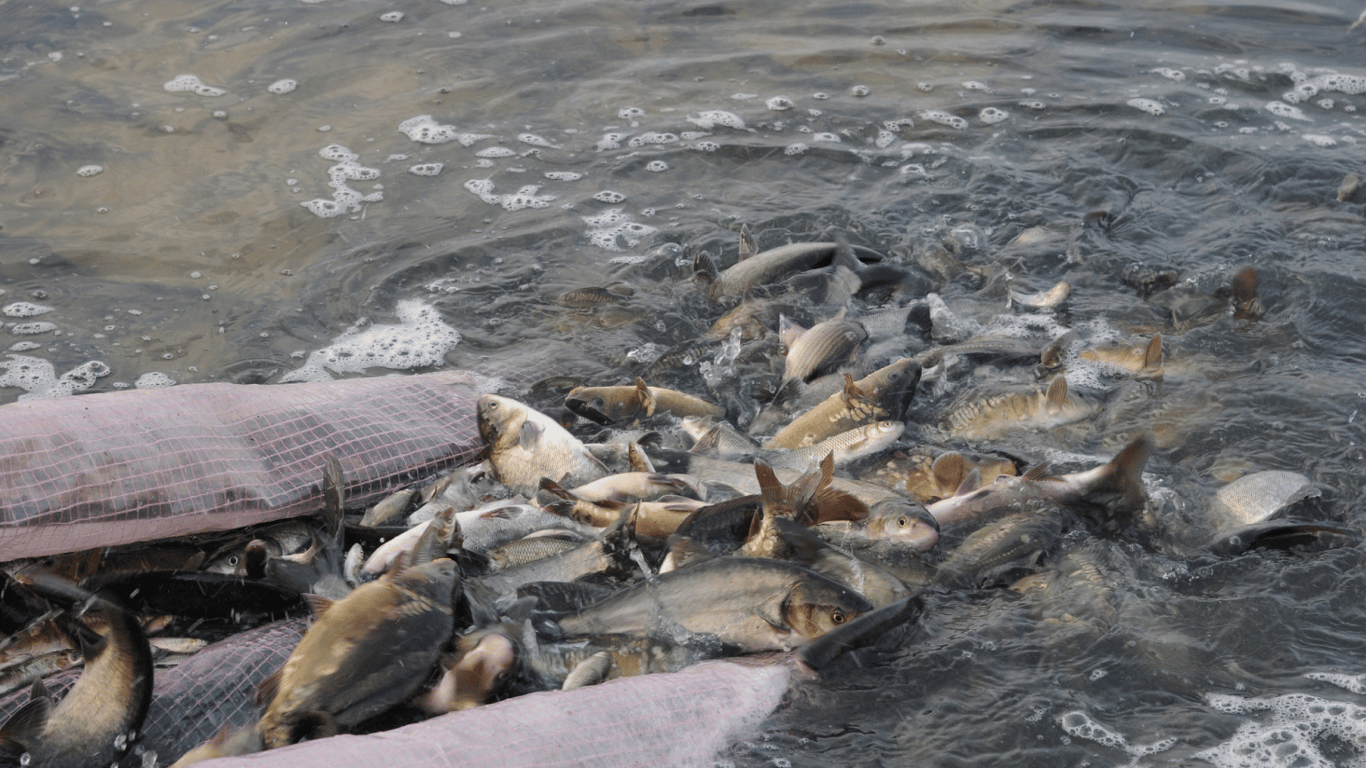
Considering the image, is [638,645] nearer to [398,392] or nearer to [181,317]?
[398,392]

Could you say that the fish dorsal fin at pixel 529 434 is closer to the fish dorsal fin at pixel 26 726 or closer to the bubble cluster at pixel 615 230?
the fish dorsal fin at pixel 26 726

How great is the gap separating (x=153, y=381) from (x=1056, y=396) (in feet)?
14.6

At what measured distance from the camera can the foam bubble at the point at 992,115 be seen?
7429mm

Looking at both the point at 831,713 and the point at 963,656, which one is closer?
the point at 831,713

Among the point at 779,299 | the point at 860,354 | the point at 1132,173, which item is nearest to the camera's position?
the point at 860,354

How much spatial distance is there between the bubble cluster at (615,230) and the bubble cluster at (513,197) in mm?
433

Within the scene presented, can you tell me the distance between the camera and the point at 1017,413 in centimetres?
424

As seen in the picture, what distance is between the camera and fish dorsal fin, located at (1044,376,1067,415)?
4.13 metres

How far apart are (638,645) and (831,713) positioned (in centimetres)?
60

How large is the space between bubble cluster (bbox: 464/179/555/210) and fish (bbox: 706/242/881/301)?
2.02 meters

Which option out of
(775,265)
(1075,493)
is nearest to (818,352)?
(775,265)

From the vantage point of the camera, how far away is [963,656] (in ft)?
9.77

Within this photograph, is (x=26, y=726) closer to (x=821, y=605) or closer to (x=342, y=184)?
(x=821, y=605)

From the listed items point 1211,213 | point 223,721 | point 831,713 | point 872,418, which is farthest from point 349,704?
point 1211,213
